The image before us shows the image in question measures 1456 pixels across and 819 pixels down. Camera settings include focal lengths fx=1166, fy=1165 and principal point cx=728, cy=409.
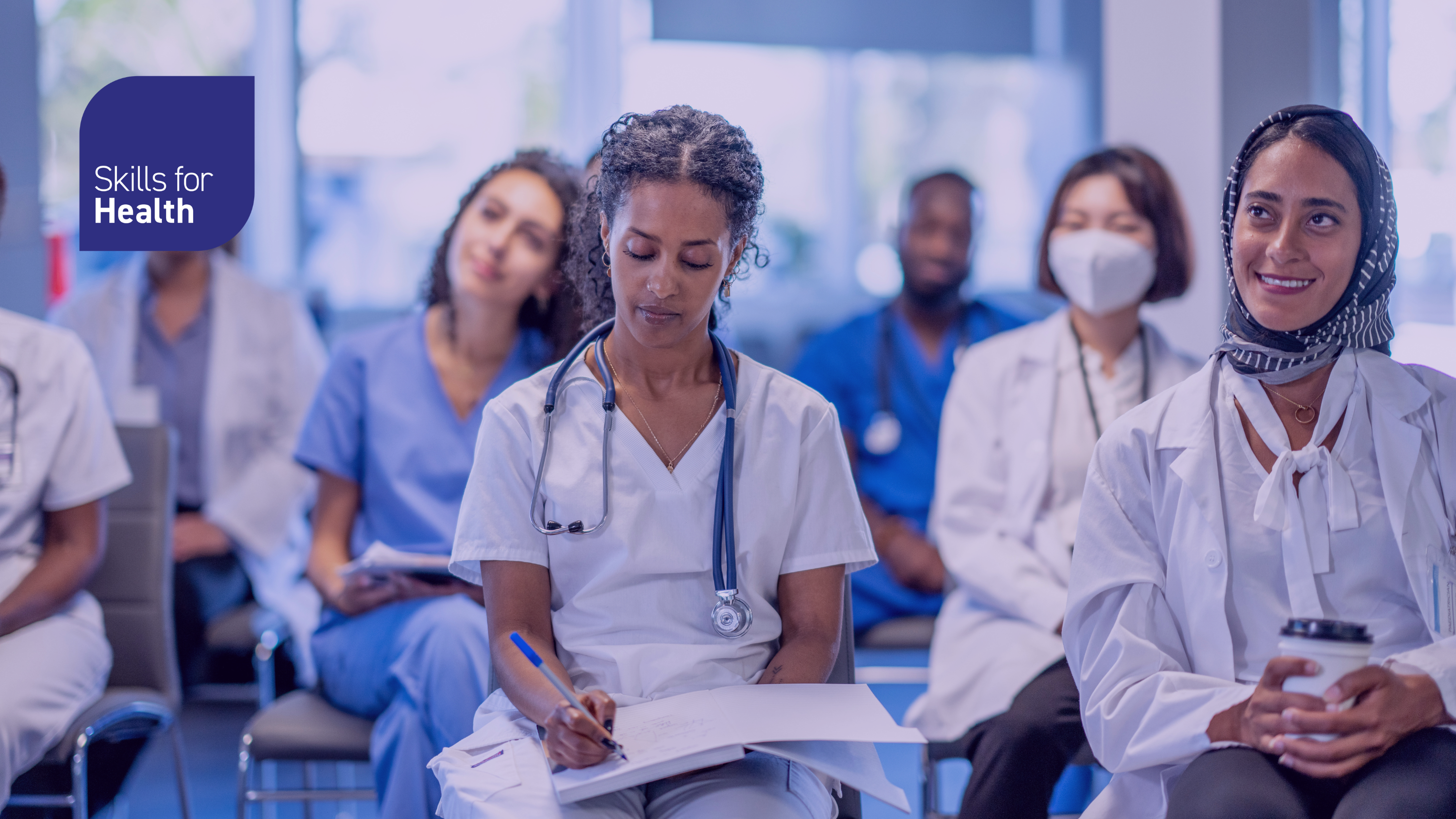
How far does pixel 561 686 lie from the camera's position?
4.13 feet

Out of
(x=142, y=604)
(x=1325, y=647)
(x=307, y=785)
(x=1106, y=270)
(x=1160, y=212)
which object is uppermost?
(x=1160, y=212)

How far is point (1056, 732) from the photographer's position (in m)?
1.72

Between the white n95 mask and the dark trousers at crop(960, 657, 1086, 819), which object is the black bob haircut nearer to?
the white n95 mask

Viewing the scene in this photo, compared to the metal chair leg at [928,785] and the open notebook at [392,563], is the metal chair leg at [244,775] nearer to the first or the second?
the open notebook at [392,563]

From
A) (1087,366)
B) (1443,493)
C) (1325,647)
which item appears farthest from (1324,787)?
(1087,366)

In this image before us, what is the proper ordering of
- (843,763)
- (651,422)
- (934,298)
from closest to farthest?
(843,763)
(651,422)
(934,298)

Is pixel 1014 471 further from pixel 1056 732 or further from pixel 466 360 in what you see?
pixel 466 360

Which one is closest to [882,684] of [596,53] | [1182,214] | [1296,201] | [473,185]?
[1182,214]

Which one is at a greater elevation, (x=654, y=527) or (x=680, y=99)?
(x=680, y=99)

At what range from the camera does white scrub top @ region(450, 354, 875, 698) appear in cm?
142

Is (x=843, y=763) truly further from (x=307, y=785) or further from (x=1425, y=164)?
(x=1425, y=164)

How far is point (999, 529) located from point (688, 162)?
3.40 ft

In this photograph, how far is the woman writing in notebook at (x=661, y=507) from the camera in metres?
1.41

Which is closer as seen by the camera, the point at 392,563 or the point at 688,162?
the point at 688,162
